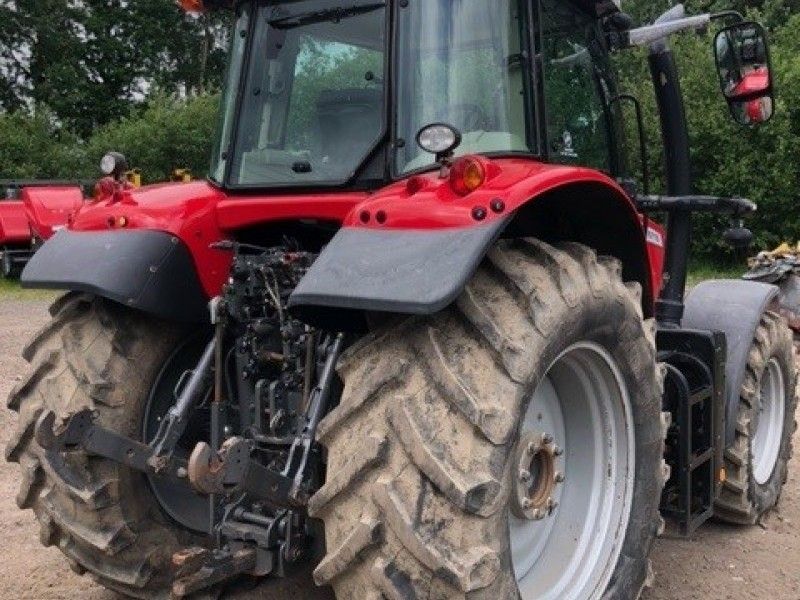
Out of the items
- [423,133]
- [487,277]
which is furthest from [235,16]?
[487,277]

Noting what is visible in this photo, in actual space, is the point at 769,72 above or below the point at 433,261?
above

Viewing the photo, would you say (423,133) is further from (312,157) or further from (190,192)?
(190,192)

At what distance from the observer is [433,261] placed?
2281mm

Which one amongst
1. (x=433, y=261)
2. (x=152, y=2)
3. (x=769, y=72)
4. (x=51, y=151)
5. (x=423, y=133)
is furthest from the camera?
(x=152, y=2)

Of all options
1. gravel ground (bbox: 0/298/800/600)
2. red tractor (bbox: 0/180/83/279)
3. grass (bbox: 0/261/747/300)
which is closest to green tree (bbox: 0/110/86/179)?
red tractor (bbox: 0/180/83/279)

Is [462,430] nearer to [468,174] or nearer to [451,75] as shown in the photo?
[468,174]

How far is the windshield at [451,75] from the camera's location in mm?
2916

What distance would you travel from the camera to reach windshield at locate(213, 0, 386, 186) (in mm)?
3070

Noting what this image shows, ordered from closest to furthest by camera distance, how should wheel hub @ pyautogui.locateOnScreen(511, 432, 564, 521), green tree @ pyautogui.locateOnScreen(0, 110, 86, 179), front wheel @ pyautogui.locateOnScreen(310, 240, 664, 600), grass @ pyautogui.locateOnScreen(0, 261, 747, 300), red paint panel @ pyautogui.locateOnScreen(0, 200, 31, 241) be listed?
front wheel @ pyautogui.locateOnScreen(310, 240, 664, 600) < wheel hub @ pyautogui.locateOnScreen(511, 432, 564, 521) < grass @ pyautogui.locateOnScreen(0, 261, 747, 300) < red paint panel @ pyautogui.locateOnScreen(0, 200, 31, 241) < green tree @ pyautogui.locateOnScreen(0, 110, 86, 179)

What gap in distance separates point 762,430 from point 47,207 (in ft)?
40.4

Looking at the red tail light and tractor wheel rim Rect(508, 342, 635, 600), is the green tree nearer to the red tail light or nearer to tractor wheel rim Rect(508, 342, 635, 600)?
tractor wheel rim Rect(508, 342, 635, 600)

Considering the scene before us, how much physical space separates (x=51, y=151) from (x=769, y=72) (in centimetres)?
2106

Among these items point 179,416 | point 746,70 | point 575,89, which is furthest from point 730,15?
point 179,416

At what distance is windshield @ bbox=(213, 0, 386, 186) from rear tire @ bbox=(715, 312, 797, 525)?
7.06 ft
